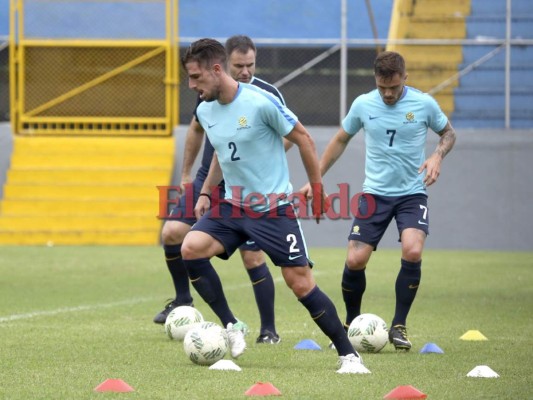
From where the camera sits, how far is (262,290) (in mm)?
8648

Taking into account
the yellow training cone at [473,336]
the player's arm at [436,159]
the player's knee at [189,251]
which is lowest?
the yellow training cone at [473,336]

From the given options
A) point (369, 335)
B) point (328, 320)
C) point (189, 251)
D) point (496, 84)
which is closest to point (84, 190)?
point (496, 84)

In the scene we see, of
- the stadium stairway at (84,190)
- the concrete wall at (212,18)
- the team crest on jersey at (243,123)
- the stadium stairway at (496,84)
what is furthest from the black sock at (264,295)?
the concrete wall at (212,18)

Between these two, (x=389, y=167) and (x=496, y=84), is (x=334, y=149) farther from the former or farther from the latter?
(x=496, y=84)

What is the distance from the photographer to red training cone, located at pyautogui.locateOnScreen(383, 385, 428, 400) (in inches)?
228

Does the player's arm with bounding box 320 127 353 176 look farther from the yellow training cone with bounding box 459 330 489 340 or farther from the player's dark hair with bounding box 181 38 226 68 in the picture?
the player's dark hair with bounding box 181 38 226 68

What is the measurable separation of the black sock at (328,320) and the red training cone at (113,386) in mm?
1293

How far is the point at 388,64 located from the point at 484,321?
2.76 metres

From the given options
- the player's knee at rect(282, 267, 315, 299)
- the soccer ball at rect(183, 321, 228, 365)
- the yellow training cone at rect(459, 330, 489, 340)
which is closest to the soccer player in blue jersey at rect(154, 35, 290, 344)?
the soccer ball at rect(183, 321, 228, 365)

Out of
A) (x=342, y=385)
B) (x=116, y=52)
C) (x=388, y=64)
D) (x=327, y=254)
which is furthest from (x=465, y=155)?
(x=342, y=385)

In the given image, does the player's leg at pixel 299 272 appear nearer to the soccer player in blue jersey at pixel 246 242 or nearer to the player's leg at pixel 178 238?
the soccer player in blue jersey at pixel 246 242

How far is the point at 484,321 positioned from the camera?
992cm

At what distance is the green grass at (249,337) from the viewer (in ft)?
20.7

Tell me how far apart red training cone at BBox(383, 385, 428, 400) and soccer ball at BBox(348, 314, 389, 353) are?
203 centimetres
